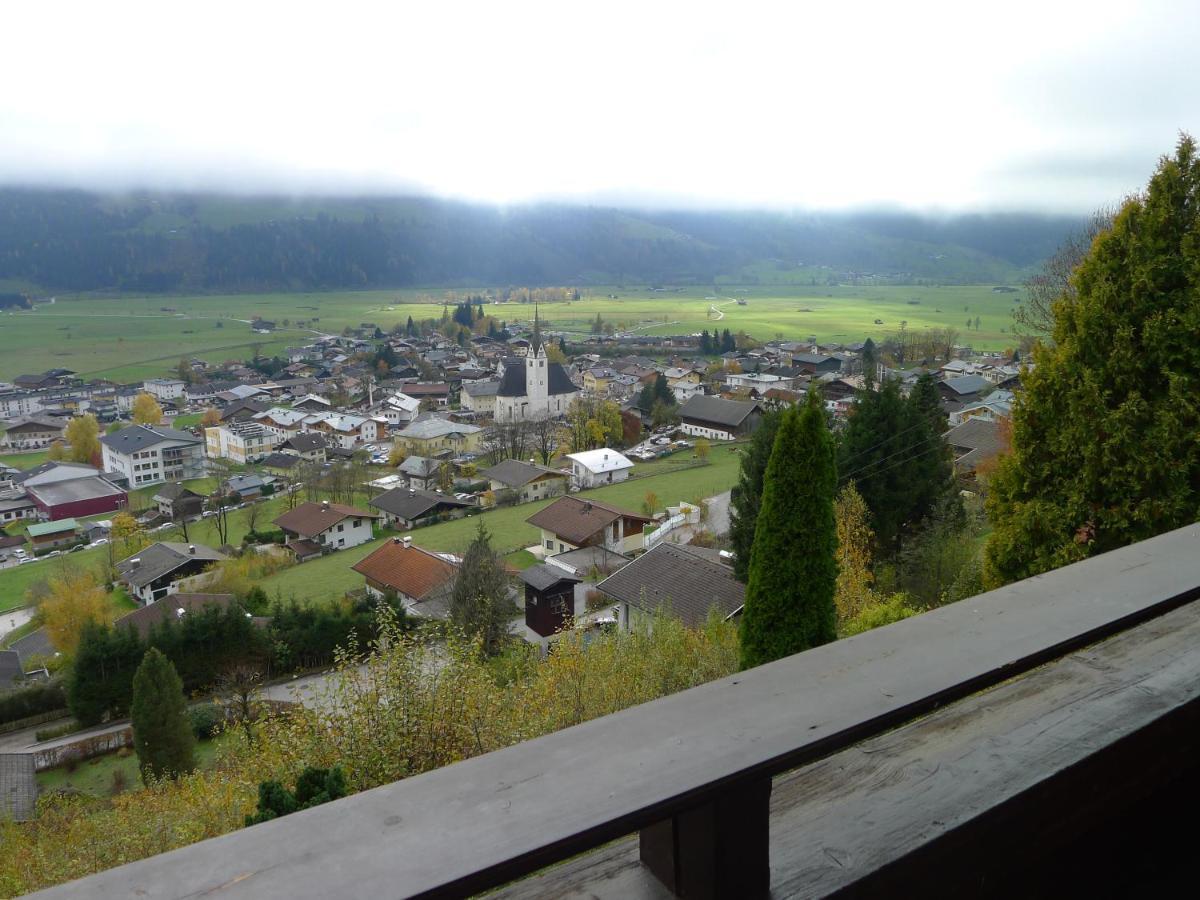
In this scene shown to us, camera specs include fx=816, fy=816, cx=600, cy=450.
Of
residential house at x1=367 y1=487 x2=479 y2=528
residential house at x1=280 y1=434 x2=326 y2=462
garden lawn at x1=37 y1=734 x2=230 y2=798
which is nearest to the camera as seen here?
garden lawn at x1=37 y1=734 x2=230 y2=798

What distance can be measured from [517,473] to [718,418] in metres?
9.42

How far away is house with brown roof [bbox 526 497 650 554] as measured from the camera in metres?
16.0

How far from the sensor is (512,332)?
62094 millimetres

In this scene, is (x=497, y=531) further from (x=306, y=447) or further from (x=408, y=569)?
(x=306, y=447)

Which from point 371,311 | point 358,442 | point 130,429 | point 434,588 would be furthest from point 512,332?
point 434,588

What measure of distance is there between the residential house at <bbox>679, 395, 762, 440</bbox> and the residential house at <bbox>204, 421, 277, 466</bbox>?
53.1ft

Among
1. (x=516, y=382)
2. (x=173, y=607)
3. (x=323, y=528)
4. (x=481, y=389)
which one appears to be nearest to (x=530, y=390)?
(x=516, y=382)

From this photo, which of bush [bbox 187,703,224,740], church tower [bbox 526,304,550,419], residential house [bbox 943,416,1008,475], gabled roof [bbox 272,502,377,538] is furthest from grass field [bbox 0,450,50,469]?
Answer: residential house [bbox 943,416,1008,475]

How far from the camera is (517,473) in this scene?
77.7ft

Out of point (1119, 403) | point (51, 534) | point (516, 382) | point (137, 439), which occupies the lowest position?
point (51, 534)

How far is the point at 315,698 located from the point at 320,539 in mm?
15483

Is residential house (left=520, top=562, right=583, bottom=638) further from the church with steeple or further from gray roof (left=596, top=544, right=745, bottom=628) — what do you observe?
the church with steeple

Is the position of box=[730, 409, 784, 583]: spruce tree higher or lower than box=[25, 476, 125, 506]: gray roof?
higher

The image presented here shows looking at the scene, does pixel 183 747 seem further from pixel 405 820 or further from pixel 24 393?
pixel 24 393
